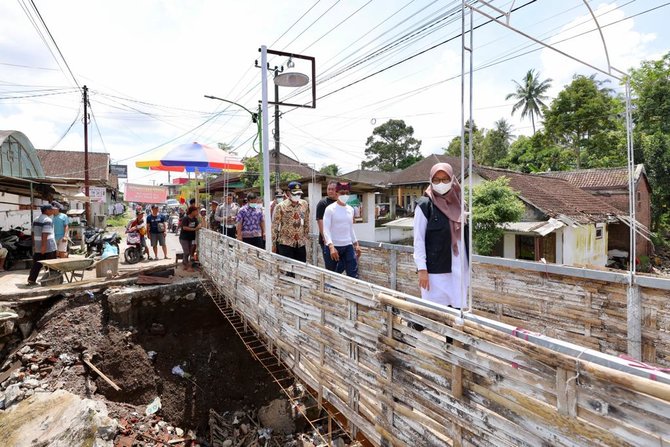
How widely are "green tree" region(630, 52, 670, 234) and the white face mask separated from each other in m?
24.1

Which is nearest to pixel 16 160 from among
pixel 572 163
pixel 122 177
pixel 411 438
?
pixel 411 438

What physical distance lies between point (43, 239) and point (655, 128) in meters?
28.3

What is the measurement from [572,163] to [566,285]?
2893 centimetres

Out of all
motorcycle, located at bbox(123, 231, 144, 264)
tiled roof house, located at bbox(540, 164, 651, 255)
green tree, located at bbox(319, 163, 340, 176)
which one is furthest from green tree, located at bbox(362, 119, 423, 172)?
motorcycle, located at bbox(123, 231, 144, 264)

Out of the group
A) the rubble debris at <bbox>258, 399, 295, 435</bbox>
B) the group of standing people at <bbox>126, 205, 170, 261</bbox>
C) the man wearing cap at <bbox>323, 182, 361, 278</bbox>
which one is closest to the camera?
the man wearing cap at <bbox>323, 182, 361, 278</bbox>

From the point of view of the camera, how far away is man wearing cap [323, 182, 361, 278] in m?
4.41

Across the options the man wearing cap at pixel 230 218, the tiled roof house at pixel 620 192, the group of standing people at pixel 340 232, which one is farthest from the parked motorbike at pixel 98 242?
the tiled roof house at pixel 620 192

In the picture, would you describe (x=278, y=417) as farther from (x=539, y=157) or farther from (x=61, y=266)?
(x=539, y=157)

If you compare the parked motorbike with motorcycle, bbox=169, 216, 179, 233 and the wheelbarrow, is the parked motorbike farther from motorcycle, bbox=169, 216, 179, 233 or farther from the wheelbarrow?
motorcycle, bbox=169, 216, 179, 233

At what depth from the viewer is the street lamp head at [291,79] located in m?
5.02

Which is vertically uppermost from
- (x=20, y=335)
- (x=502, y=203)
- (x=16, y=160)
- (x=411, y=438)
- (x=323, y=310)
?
(x=16, y=160)

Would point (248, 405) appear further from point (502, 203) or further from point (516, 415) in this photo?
point (502, 203)

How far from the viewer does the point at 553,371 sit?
1476 mm

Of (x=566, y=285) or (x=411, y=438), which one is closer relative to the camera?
(x=411, y=438)
